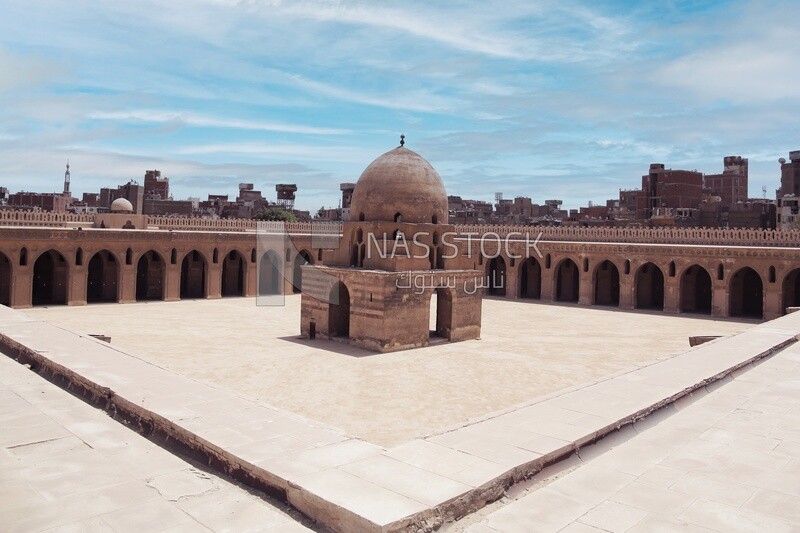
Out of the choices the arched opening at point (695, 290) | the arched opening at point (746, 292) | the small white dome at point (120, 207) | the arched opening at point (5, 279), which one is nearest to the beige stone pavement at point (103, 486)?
the arched opening at point (5, 279)

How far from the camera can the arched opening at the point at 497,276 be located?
1147 inches

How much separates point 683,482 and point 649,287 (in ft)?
74.4

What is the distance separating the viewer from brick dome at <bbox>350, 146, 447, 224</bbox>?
1509 centimetres

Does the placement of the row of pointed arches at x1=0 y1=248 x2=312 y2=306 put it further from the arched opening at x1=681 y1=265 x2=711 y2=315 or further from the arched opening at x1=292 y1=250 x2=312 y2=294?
the arched opening at x1=681 y1=265 x2=711 y2=315

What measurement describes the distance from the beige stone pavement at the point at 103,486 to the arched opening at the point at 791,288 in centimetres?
2333

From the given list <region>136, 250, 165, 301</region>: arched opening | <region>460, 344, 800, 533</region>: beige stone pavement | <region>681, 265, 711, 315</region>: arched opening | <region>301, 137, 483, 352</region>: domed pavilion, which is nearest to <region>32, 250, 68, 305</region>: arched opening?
<region>136, 250, 165, 301</region>: arched opening

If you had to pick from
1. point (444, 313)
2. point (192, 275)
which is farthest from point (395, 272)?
point (192, 275)

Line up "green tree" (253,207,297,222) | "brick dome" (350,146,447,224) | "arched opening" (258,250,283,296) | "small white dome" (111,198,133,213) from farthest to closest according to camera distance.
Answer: "green tree" (253,207,297,222) < "small white dome" (111,198,133,213) < "arched opening" (258,250,283,296) < "brick dome" (350,146,447,224)

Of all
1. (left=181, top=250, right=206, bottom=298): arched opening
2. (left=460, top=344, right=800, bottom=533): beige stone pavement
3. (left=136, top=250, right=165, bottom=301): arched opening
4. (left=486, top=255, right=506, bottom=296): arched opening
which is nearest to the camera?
(left=460, top=344, right=800, bottom=533): beige stone pavement

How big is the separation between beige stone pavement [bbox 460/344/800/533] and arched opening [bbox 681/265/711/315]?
19351mm

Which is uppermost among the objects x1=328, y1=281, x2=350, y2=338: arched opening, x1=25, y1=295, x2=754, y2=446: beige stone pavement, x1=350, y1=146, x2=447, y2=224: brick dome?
x1=350, y1=146, x2=447, y2=224: brick dome

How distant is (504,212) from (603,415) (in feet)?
149

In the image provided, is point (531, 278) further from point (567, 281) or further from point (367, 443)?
point (367, 443)

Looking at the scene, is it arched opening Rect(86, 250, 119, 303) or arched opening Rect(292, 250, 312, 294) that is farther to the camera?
arched opening Rect(292, 250, 312, 294)
